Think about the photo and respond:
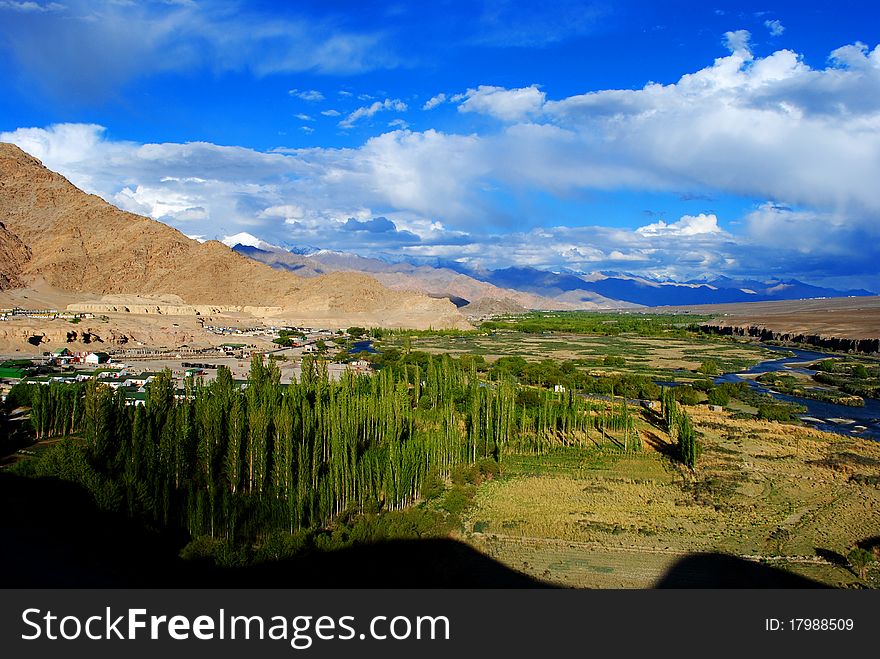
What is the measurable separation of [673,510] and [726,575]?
609cm

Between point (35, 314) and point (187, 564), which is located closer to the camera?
point (187, 564)

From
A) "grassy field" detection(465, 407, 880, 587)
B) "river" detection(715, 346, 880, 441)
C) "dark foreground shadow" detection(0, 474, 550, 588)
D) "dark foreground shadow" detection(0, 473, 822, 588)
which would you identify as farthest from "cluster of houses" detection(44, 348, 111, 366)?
"river" detection(715, 346, 880, 441)

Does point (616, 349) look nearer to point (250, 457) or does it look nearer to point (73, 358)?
point (73, 358)

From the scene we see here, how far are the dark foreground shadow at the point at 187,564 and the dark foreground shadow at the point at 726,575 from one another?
0.03 meters

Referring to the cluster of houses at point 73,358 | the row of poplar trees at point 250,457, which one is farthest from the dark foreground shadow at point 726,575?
the cluster of houses at point 73,358

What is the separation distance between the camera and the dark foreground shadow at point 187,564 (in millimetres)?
17031

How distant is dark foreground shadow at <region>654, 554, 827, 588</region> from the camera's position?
1848 cm

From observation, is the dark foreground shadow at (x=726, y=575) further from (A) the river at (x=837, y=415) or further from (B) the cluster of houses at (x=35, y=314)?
(B) the cluster of houses at (x=35, y=314)

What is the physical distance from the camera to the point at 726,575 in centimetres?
1909

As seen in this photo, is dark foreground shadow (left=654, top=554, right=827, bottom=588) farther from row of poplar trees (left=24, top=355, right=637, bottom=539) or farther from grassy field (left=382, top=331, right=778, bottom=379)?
grassy field (left=382, top=331, right=778, bottom=379)

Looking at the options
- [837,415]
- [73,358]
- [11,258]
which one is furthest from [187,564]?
[11,258]

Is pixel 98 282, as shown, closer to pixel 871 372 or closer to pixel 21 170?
pixel 21 170

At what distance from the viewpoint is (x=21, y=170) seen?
159 meters
